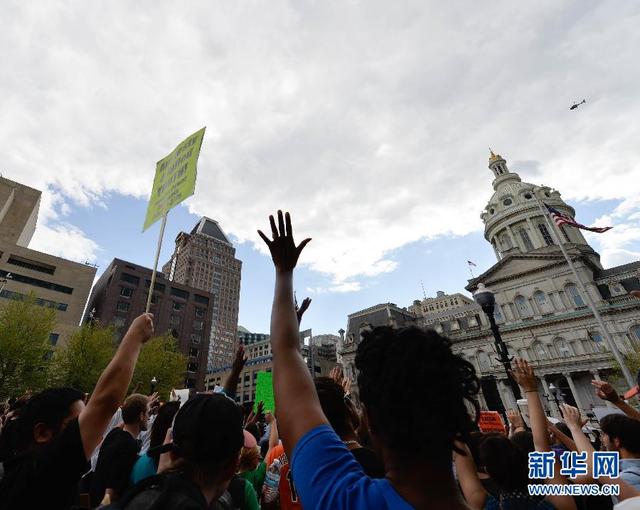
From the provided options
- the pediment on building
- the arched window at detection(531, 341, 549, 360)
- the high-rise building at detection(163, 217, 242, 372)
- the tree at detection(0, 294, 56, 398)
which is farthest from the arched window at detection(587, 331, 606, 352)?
the high-rise building at detection(163, 217, 242, 372)

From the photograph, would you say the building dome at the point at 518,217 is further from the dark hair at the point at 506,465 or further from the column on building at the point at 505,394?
the dark hair at the point at 506,465

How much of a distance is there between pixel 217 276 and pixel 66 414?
132897mm

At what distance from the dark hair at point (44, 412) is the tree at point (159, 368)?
35.1 meters

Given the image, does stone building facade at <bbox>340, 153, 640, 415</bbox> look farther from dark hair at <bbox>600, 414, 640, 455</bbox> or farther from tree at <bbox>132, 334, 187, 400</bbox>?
dark hair at <bbox>600, 414, 640, 455</bbox>

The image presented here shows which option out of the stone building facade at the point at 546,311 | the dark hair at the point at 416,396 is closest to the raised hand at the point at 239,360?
the dark hair at the point at 416,396

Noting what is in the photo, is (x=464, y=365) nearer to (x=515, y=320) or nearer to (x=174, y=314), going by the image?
(x=515, y=320)

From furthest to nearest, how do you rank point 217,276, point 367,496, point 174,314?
point 217,276
point 174,314
point 367,496

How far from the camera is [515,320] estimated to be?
4250 centimetres

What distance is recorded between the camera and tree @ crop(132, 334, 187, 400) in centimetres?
3356

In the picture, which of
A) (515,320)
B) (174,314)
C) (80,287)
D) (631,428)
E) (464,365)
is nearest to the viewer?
(464,365)

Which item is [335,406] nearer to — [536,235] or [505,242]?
[536,235]

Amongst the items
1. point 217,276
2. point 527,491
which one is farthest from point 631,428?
point 217,276

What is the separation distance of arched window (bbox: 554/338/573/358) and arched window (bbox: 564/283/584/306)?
4.88 metres

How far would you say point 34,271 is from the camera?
48469mm
